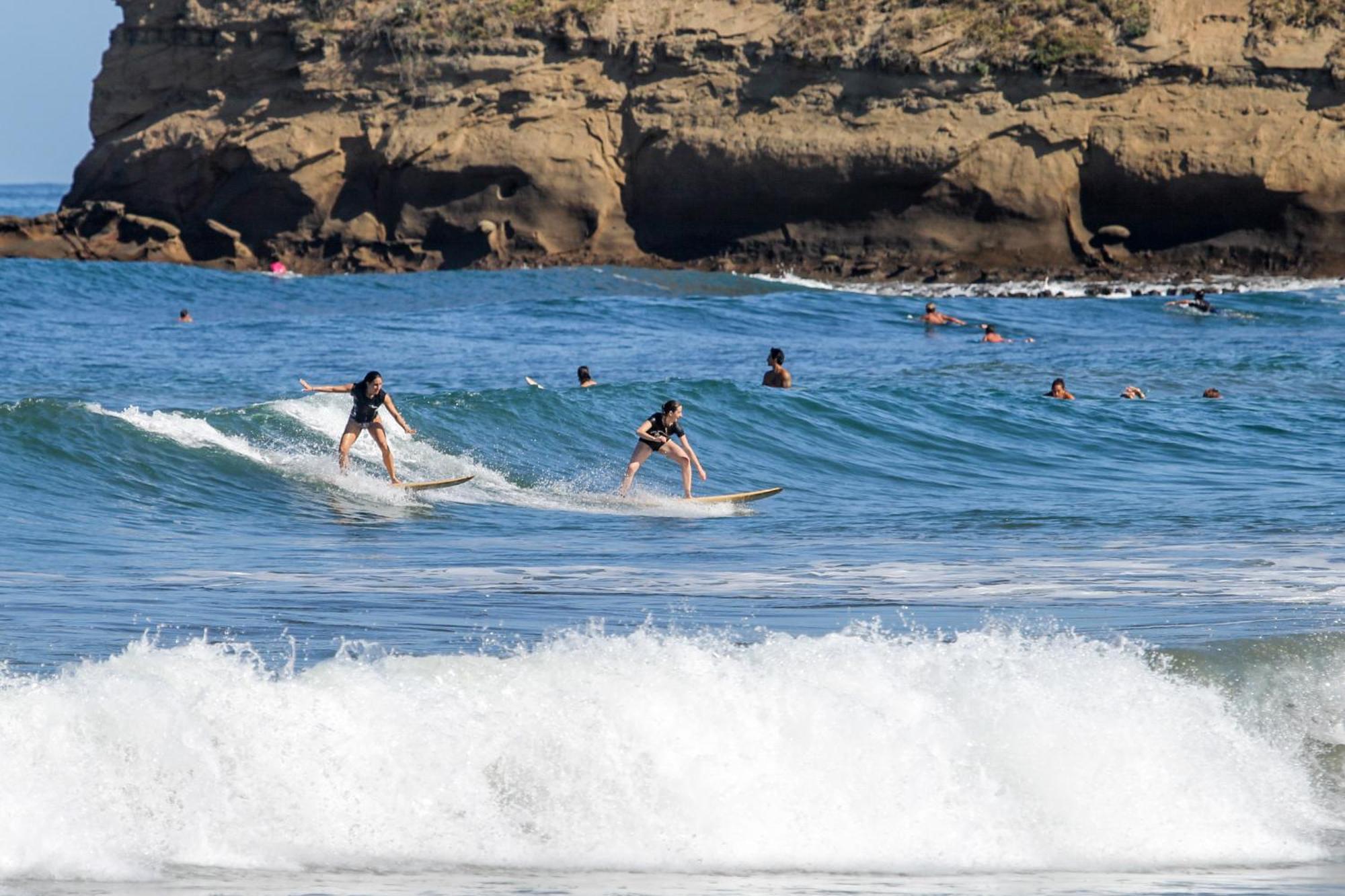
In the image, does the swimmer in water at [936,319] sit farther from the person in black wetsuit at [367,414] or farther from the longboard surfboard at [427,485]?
the longboard surfboard at [427,485]

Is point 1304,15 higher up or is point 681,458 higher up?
point 1304,15

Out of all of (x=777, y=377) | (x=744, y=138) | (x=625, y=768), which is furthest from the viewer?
(x=744, y=138)

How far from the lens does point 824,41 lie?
134ft

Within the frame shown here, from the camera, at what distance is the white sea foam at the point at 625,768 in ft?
20.0

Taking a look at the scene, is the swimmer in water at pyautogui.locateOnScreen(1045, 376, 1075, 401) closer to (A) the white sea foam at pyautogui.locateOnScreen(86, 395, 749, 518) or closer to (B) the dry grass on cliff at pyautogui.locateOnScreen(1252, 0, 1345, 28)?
(A) the white sea foam at pyautogui.locateOnScreen(86, 395, 749, 518)

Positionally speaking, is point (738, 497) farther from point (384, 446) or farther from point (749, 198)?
point (749, 198)

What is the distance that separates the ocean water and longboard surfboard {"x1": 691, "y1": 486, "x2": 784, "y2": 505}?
137 millimetres

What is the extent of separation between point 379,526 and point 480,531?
2.91 ft

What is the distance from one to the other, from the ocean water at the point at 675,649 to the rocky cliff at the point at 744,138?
19.3 meters

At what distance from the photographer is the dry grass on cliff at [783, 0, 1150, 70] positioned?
40219 mm

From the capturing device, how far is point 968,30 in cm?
4097

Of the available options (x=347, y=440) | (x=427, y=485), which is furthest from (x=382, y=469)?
(x=427, y=485)

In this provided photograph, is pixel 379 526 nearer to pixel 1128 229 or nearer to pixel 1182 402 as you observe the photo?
pixel 1182 402

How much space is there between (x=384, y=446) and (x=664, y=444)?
2.75 meters
